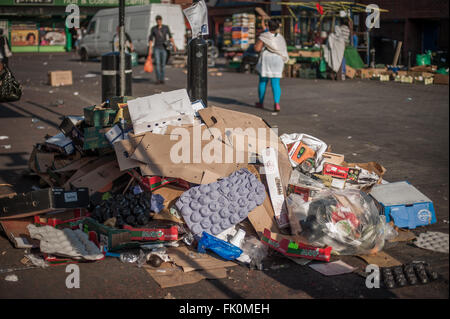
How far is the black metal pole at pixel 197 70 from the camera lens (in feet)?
25.1

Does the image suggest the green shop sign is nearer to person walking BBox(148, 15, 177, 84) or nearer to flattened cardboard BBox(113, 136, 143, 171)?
person walking BBox(148, 15, 177, 84)

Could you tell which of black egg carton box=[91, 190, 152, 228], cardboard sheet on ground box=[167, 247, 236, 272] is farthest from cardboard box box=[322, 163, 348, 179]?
black egg carton box=[91, 190, 152, 228]

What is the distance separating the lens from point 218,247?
4371mm

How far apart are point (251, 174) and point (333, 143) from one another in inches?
149

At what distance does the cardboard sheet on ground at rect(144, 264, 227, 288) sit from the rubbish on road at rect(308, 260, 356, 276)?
708mm

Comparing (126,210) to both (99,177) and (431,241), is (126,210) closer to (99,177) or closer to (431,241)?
(99,177)

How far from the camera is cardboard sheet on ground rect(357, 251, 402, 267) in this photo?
4.20 metres

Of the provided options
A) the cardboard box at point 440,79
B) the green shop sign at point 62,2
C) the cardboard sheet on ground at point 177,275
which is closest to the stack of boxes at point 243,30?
the green shop sign at point 62,2

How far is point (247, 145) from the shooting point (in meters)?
5.18

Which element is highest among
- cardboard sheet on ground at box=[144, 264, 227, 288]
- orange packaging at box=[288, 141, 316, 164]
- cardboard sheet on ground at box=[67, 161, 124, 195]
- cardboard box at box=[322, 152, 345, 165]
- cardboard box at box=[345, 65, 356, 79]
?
cardboard box at box=[345, 65, 356, 79]

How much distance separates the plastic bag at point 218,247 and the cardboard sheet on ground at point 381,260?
3.23ft

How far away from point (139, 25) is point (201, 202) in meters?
22.0
